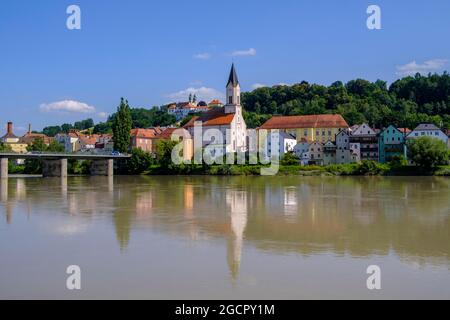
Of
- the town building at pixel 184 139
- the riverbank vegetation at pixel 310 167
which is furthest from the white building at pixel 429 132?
the town building at pixel 184 139

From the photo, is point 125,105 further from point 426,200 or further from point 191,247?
point 191,247

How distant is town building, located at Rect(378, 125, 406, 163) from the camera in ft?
216

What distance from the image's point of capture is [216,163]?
6688cm

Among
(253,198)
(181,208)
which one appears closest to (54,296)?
(181,208)

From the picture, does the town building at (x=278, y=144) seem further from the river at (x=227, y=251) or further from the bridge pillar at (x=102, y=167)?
the river at (x=227, y=251)

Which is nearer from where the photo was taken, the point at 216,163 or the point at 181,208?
the point at 181,208

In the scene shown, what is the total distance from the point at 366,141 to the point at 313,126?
11.9 metres

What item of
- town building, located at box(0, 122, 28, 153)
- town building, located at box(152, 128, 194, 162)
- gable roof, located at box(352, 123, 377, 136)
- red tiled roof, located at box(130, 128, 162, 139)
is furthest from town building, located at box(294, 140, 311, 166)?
town building, located at box(0, 122, 28, 153)

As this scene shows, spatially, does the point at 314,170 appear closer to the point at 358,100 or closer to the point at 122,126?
the point at 122,126

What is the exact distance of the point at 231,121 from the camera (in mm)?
75188

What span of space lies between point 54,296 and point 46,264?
2695 mm

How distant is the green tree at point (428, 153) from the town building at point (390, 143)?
31.1 ft

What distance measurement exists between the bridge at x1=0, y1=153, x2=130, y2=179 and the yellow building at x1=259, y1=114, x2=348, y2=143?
26.0 meters

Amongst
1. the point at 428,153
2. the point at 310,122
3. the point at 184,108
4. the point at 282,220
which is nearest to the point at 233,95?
the point at 310,122
